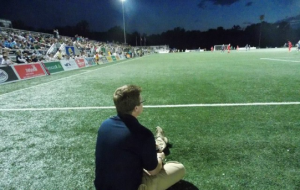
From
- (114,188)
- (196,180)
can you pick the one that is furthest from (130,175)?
(196,180)

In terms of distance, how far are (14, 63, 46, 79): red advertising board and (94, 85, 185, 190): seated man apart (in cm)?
1285

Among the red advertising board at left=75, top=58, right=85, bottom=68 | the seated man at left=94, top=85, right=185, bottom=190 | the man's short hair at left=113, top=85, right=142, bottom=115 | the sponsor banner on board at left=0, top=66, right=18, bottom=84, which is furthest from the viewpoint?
the red advertising board at left=75, top=58, right=85, bottom=68

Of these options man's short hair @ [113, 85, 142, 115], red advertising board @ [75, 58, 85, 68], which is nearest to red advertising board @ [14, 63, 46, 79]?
red advertising board @ [75, 58, 85, 68]

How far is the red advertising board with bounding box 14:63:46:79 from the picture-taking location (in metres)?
12.6

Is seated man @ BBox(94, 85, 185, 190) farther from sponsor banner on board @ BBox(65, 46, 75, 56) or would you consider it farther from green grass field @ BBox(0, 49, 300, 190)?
sponsor banner on board @ BBox(65, 46, 75, 56)

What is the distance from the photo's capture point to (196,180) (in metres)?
2.65

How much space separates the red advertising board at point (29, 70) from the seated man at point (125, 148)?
12.9 metres

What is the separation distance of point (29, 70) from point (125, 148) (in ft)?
45.7

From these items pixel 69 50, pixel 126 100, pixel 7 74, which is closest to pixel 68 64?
pixel 69 50

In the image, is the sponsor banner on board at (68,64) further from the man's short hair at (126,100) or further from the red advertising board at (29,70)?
the man's short hair at (126,100)

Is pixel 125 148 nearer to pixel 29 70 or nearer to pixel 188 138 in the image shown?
pixel 188 138

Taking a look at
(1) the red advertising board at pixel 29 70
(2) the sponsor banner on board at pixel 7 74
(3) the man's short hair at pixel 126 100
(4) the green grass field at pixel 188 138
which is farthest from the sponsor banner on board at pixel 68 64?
(3) the man's short hair at pixel 126 100

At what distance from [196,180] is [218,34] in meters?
133

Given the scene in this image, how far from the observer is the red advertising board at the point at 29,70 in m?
12.6
